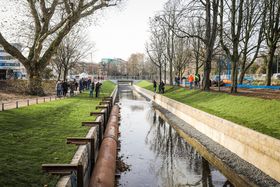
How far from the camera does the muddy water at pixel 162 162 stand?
10.3 m

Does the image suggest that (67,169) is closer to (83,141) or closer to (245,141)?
(83,141)

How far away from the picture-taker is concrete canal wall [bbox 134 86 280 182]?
31.1 feet

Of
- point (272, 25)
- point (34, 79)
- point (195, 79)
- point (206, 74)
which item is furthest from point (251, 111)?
point (195, 79)

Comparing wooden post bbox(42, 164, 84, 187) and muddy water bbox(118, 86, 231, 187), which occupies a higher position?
wooden post bbox(42, 164, 84, 187)

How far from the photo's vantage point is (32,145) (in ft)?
31.1

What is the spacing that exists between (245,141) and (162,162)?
321 cm

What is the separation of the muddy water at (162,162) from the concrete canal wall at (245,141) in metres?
1.25

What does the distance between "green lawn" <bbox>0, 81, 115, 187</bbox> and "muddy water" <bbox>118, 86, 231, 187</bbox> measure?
90.3 inches

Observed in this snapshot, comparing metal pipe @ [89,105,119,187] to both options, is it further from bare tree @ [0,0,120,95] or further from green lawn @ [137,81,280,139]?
bare tree @ [0,0,120,95]

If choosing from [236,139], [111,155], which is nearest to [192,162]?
[236,139]

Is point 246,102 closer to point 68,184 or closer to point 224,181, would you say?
point 224,181

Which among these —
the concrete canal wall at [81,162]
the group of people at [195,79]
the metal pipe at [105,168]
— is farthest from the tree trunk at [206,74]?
the concrete canal wall at [81,162]

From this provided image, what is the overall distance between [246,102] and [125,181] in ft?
33.6

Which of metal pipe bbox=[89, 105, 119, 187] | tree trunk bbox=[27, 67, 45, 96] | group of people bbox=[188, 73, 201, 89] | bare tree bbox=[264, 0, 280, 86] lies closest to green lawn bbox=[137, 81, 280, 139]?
metal pipe bbox=[89, 105, 119, 187]
